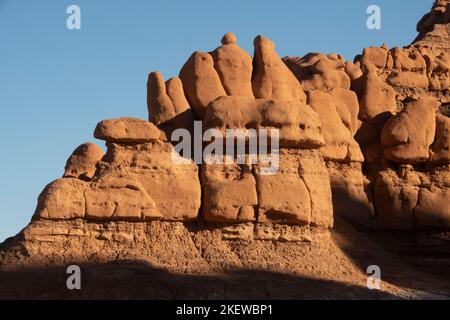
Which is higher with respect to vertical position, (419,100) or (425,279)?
(419,100)

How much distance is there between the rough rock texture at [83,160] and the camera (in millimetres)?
32406

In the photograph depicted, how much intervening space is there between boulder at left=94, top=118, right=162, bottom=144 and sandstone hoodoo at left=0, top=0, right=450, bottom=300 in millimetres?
33

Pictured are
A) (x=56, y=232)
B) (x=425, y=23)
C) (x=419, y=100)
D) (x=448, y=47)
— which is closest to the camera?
(x=56, y=232)

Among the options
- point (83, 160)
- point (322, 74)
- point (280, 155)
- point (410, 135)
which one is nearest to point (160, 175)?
point (280, 155)

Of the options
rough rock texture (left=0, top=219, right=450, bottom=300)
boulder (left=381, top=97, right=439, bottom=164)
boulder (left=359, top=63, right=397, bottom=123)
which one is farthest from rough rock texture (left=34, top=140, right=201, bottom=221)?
boulder (left=359, top=63, right=397, bottom=123)

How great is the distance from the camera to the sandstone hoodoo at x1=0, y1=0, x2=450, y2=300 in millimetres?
26453

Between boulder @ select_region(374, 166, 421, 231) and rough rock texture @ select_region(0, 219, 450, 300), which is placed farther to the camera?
boulder @ select_region(374, 166, 421, 231)

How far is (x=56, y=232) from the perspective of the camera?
25703 mm

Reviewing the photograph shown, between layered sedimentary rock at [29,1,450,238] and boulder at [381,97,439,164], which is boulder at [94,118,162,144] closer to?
layered sedimentary rock at [29,1,450,238]

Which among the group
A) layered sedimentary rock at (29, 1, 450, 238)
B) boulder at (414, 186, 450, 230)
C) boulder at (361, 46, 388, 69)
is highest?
boulder at (361, 46, 388, 69)

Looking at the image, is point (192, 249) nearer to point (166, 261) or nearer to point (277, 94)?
point (166, 261)

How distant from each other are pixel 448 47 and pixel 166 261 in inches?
940

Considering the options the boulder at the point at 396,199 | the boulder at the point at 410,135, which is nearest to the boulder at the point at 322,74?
the boulder at the point at 410,135
